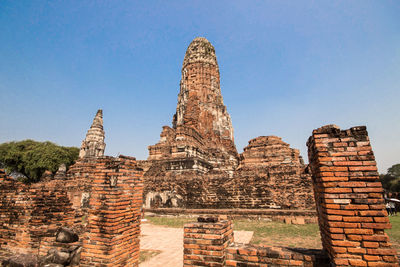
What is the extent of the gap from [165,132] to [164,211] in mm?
9771

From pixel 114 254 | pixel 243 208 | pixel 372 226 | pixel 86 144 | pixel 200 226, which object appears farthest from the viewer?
pixel 86 144

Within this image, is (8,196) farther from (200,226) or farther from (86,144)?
(86,144)

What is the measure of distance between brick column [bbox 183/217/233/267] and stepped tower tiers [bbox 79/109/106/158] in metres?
25.9

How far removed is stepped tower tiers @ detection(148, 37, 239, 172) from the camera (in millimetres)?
16984

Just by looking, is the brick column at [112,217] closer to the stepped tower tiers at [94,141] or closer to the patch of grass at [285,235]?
the patch of grass at [285,235]

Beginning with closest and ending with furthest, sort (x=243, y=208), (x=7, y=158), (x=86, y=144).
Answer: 1. (x=243, y=208)
2. (x=86, y=144)
3. (x=7, y=158)

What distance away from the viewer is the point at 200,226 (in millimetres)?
3125

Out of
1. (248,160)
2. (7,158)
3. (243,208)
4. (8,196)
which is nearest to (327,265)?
(8,196)

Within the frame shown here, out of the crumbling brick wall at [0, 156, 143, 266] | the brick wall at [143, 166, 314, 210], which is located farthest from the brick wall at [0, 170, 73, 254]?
the brick wall at [143, 166, 314, 210]

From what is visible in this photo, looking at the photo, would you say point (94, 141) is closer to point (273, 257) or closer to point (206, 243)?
point (206, 243)

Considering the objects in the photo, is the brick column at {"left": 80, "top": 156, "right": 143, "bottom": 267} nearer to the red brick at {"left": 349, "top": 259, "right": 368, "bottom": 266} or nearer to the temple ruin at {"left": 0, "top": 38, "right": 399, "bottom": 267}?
the temple ruin at {"left": 0, "top": 38, "right": 399, "bottom": 267}

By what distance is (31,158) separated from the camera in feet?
100

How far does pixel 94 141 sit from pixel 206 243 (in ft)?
88.3

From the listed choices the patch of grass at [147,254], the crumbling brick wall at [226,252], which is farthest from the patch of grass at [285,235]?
the crumbling brick wall at [226,252]
